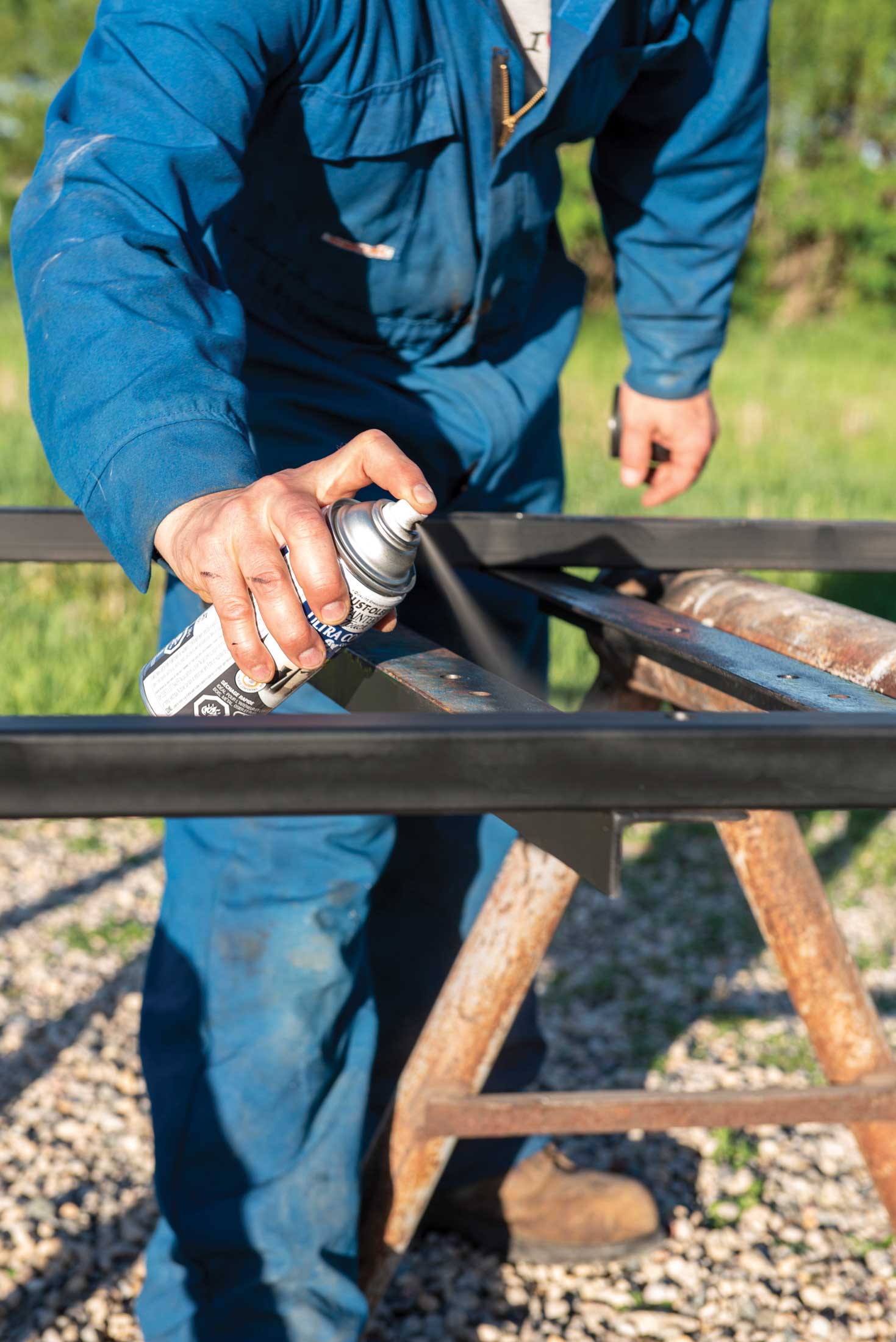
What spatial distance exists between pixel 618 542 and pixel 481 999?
0.68m

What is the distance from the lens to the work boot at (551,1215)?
2.41 m

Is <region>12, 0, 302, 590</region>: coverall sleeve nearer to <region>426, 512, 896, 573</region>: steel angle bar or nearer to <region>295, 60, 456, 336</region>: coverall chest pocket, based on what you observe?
<region>295, 60, 456, 336</region>: coverall chest pocket

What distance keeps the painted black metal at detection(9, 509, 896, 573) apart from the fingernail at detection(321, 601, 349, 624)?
70cm

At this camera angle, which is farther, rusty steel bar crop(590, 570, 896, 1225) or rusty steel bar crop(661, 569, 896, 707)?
rusty steel bar crop(590, 570, 896, 1225)

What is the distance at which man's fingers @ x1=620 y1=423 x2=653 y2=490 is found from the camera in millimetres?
2559

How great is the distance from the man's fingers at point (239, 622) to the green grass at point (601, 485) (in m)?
3.45

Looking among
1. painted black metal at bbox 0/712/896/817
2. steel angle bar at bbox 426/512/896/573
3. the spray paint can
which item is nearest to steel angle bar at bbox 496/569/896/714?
steel angle bar at bbox 426/512/896/573

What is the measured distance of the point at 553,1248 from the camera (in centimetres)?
243

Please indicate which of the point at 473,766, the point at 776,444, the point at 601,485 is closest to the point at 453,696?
the point at 473,766

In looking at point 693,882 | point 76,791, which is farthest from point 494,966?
point 693,882

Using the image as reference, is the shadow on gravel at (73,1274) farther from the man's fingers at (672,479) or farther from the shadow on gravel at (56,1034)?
the man's fingers at (672,479)

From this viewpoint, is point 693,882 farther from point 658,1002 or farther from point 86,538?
point 86,538

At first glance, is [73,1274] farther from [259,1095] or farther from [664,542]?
[664,542]

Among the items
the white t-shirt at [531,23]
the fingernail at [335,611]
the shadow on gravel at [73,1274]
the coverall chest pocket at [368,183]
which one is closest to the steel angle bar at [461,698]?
the fingernail at [335,611]
